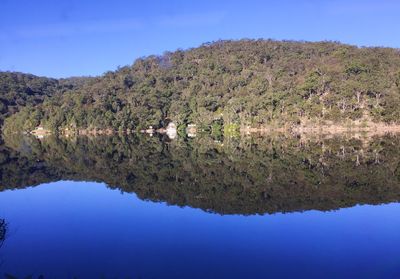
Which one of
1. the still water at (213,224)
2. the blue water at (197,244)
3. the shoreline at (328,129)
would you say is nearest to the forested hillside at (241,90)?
the shoreline at (328,129)

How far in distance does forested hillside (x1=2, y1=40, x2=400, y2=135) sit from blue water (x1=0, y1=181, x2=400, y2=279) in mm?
53013

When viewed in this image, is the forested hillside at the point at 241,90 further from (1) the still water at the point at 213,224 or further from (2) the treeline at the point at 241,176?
(1) the still water at the point at 213,224

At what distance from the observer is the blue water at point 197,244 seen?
10555 millimetres

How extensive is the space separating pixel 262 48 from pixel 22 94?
65.4m

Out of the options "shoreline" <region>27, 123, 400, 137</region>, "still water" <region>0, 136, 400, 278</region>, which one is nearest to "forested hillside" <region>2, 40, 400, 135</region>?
"shoreline" <region>27, 123, 400, 137</region>

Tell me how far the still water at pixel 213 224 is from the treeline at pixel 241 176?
10 centimetres

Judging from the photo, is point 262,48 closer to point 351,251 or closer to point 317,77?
point 317,77

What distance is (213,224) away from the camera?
1476 centimetres

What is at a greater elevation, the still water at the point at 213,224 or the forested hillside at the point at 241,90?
the forested hillside at the point at 241,90

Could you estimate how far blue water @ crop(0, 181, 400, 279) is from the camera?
1055 centimetres

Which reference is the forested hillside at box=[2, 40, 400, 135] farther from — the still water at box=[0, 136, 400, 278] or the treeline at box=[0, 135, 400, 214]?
the still water at box=[0, 136, 400, 278]

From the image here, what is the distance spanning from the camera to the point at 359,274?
395 inches

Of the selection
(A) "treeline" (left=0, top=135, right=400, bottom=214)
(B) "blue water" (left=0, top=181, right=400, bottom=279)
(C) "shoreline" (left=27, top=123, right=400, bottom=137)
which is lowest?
(B) "blue water" (left=0, top=181, right=400, bottom=279)

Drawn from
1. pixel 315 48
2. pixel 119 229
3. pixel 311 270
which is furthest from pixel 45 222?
pixel 315 48
